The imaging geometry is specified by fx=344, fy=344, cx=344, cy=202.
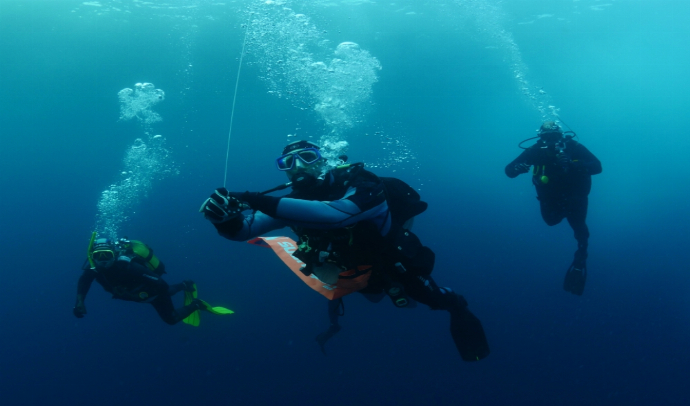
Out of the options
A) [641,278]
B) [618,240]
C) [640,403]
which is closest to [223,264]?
[640,403]

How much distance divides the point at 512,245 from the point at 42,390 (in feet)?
52.2

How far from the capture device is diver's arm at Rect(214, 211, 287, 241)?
208 centimetres

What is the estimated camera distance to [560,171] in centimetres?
587

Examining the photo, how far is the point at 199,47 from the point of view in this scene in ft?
78.0

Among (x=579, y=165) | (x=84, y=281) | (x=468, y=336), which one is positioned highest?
(x=579, y=165)

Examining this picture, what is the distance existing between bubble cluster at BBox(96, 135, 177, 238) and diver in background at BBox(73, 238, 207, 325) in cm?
777

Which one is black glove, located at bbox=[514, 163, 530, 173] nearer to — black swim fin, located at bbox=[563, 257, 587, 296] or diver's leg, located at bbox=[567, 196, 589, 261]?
diver's leg, located at bbox=[567, 196, 589, 261]

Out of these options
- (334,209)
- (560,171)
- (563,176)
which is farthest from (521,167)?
(334,209)

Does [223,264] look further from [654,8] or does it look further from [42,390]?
[654,8]

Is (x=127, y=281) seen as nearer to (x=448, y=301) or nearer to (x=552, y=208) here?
(x=448, y=301)

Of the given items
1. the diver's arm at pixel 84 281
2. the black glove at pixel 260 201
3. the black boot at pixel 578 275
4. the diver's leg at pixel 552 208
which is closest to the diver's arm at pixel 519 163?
the diver's leg at pixel 552 208

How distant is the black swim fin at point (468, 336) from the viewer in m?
3.57

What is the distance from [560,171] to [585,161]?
391 millimetres

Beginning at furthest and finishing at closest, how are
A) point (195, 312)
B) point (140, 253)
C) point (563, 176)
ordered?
1. point (195, 312)
2. point (563, 176)
3. point (140, 253)
